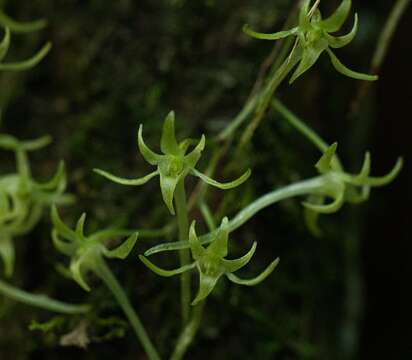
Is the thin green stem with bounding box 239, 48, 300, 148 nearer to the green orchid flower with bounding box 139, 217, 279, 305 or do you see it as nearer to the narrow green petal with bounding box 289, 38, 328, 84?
the narrow green petal with bounding box 289, 38, 328, 84

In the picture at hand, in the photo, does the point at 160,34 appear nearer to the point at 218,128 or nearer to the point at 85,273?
the point at 218,128

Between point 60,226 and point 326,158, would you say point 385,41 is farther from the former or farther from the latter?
point 60,226

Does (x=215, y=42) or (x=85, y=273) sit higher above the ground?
(x=215, y=42)

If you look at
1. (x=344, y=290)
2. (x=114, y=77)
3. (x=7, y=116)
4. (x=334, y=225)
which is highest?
(x=114, y=77)

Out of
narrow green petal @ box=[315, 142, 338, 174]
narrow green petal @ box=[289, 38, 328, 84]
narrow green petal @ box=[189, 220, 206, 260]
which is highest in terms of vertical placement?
narrow green petal @ box=[289, 38, 328, 84]

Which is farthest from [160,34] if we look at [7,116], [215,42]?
[7,116]

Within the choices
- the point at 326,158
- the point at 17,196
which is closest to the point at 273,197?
the point at 326,158

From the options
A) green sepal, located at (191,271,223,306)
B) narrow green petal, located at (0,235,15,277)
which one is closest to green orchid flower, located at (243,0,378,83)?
green sepal, located at (191,271,223,306)
